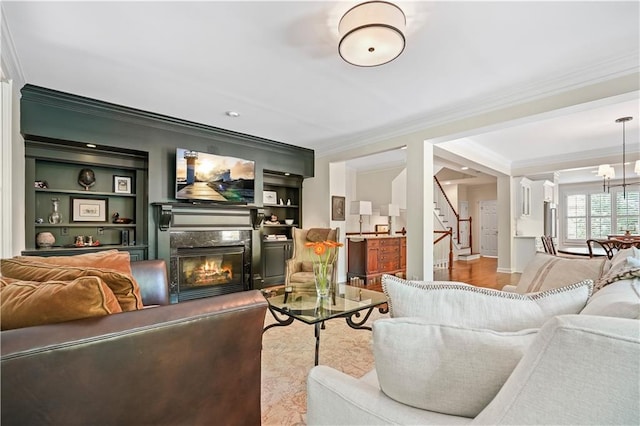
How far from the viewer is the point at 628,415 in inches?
19.3

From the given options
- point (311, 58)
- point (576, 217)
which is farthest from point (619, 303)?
point (576, 217)

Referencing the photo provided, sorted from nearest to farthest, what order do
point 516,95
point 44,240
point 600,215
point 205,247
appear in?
point 516,95 → point 44,240 → point 205,247 → point 600,215

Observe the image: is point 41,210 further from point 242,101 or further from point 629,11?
point 629,11

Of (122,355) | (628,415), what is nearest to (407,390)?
(628,415)

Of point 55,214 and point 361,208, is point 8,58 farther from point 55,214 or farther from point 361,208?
point 361,208

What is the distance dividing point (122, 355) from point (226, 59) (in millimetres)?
2298

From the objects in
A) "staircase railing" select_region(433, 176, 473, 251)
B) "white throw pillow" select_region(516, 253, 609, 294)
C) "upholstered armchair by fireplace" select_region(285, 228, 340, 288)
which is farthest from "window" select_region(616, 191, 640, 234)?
"white throw pillow" select_region(516, 253, 609, 294)

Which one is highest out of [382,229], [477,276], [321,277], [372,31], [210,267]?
[372,31]

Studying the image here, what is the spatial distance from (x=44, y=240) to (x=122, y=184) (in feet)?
3.43

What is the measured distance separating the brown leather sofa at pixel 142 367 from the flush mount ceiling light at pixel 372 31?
1.70 meters

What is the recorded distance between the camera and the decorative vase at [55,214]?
3.54m

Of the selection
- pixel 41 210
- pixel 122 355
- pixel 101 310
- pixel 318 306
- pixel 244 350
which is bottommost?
pixel 318 306

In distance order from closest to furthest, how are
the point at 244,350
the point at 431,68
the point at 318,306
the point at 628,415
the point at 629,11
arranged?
the point at 628,415 < the point at 244,350 < the point at 629,11 < the point at 318,306 < the point at 431,68

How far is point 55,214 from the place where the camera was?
141 inches
